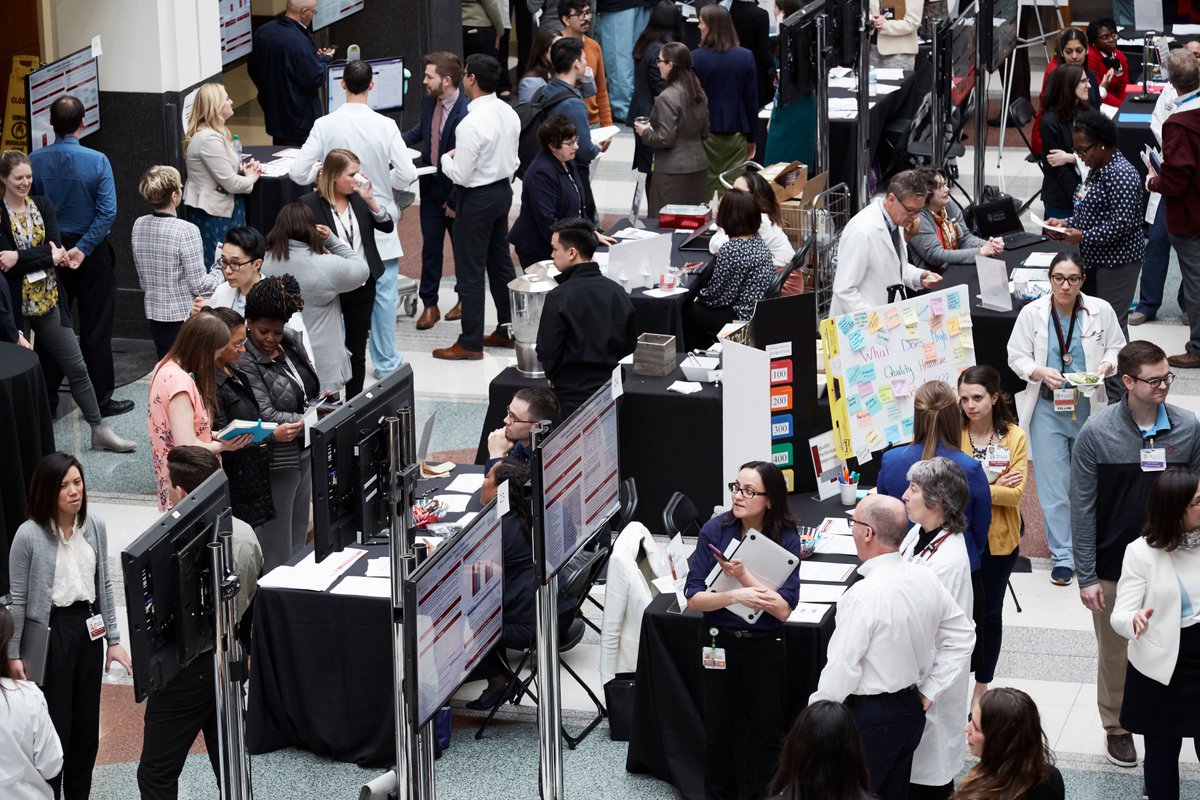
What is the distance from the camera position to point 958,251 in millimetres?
9539

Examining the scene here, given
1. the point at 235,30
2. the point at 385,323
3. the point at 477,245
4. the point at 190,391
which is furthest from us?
the point at 235,30

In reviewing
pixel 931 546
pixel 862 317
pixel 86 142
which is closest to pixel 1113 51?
pixel 862 317

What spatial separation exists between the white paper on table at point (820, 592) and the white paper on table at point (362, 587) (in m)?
1.50

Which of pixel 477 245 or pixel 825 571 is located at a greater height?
pixel 477 245

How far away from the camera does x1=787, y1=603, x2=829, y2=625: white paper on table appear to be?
5938mm

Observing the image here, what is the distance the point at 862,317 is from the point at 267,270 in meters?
2.75

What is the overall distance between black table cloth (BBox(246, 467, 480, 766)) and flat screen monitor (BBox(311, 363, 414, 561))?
1.46 meters

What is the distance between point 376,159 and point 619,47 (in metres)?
6.33

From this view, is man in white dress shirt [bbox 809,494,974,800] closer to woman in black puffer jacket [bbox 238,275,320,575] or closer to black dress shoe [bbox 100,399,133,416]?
woman in black puffer jacket [bbox 238,275,320,575]

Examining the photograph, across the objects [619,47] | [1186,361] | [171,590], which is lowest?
[1186,361]

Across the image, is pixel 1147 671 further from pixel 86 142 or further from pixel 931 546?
pixel 86 142

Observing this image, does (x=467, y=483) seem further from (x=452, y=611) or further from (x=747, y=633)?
(x=452, y=611)

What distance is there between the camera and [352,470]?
4.62 meters

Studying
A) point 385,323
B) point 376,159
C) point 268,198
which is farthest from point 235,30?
point 385,323
